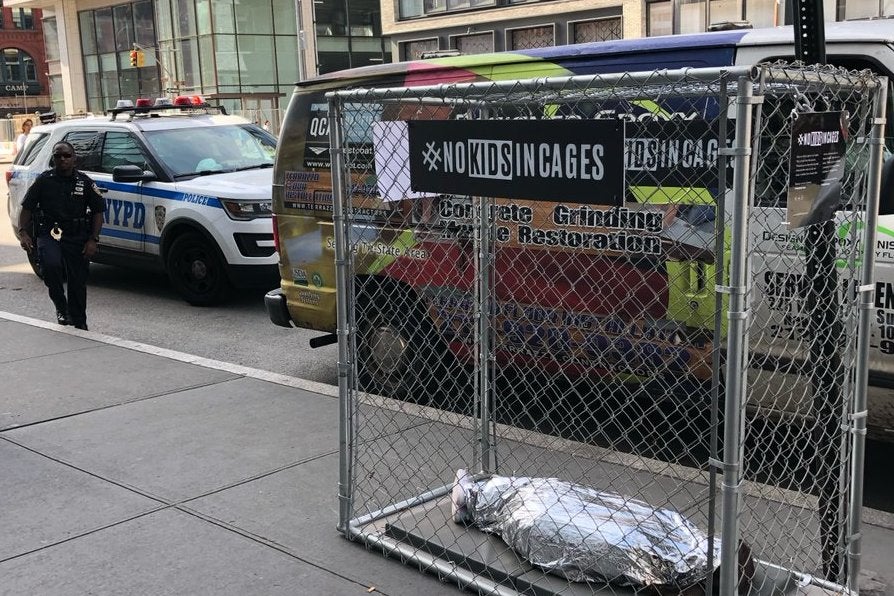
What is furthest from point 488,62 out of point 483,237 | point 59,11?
point 59,11

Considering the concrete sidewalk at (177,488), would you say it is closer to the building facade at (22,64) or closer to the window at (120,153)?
the window at (120,153)

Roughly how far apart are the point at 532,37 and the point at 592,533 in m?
23.1

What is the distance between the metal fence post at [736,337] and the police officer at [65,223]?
7.17 m

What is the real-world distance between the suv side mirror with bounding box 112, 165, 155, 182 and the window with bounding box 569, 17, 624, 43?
1533cm

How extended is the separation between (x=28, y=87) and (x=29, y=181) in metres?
78.2

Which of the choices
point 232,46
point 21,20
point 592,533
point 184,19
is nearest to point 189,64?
point 184,19

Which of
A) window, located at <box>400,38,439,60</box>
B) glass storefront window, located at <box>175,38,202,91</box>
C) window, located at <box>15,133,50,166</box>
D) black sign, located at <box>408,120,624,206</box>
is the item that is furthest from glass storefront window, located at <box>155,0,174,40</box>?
black sign, located at <box>408,120,624,206</box>

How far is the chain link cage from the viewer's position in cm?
304

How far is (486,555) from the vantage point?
380 cm

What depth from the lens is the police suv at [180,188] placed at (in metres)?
9.63

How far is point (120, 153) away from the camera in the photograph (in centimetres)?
1080

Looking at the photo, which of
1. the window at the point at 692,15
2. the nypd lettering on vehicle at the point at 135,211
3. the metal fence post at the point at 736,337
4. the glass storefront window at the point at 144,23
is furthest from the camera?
the glass storefront window at the point at 144,23

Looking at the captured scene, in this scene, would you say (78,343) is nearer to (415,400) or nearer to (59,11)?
(415,400)

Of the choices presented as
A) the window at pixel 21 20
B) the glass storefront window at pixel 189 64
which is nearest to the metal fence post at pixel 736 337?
the glass storefront window at pixel 189 64
